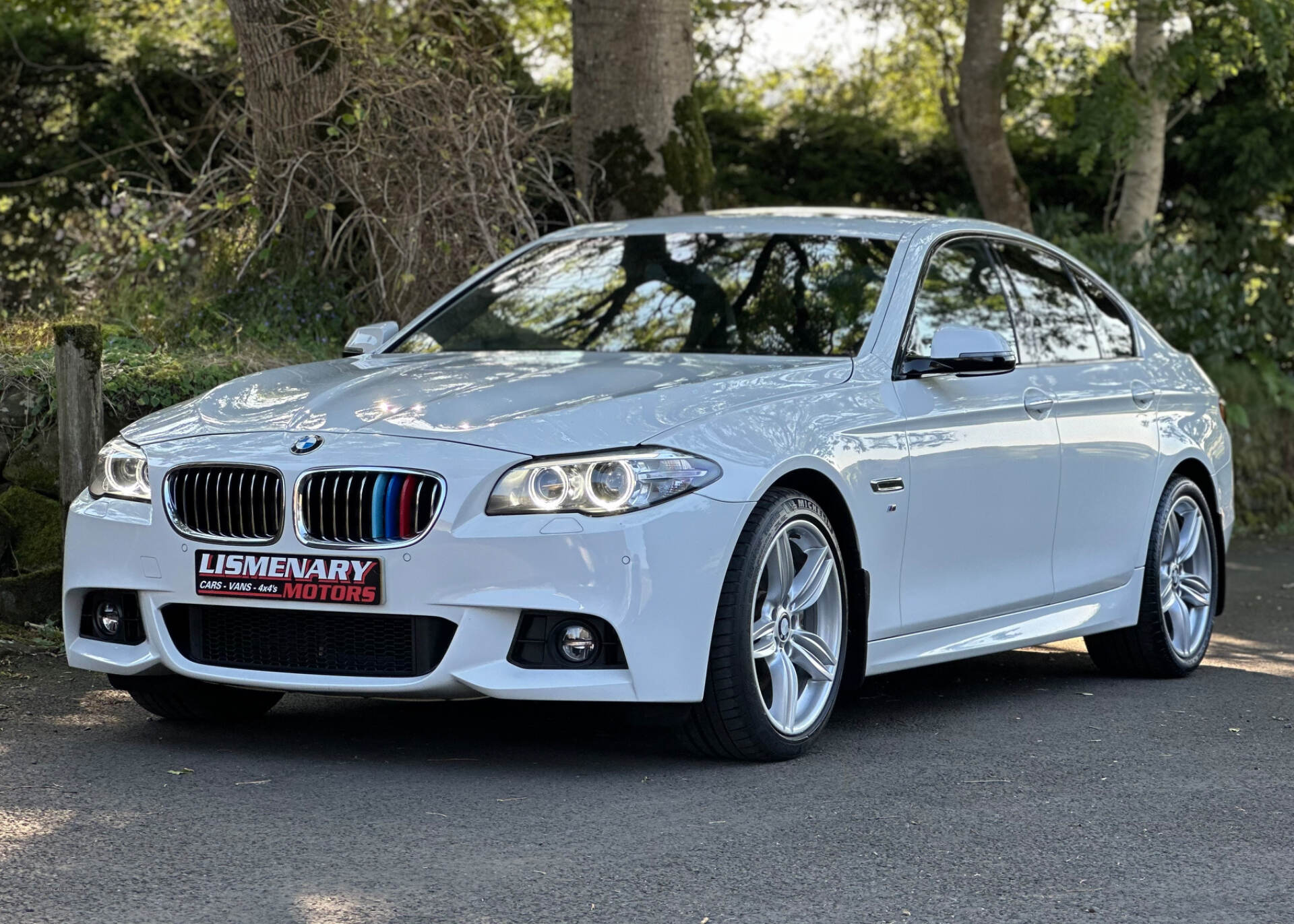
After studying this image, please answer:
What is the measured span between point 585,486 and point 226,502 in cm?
100

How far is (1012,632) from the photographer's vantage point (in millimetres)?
6379

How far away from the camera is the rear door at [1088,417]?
21.8ft

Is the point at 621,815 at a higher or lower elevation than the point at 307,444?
lower

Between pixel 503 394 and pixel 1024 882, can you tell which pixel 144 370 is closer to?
pixel 503 394

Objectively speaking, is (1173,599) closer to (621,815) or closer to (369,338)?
(369,338)

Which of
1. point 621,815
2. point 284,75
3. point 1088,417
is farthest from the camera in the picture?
point 284,75

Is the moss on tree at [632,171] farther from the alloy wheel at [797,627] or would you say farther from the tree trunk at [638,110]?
the alloy wheel at [797,627]

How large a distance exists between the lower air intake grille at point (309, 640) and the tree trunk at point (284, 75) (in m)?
5.72

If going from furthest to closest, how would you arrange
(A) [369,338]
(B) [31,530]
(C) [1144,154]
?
(C) [1144,154] < (B) [31,530] < (A) [369,338]

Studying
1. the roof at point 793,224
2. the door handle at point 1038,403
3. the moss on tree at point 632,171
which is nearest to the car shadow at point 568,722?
the door handle at point 1038,403

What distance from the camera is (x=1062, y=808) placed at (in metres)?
4.82

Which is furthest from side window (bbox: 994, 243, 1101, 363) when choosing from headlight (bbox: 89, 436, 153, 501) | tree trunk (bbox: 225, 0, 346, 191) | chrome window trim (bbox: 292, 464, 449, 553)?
tree trunk (bbox: 225, 0, 346, 191)

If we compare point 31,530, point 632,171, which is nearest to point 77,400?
point 31,530

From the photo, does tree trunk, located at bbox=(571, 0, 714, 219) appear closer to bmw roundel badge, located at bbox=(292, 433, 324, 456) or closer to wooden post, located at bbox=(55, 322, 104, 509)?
wooden post, located at bbox=(55, 322, 104, 509)
